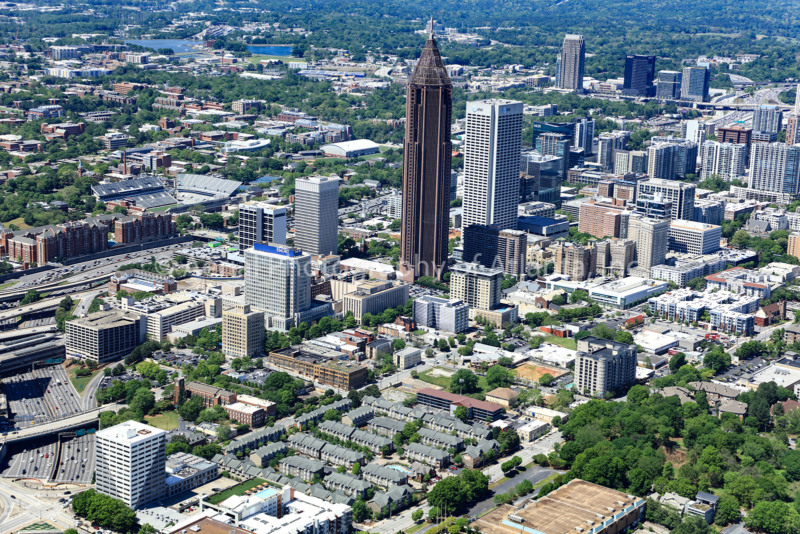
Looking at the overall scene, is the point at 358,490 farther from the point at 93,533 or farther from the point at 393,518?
the point at 93,533

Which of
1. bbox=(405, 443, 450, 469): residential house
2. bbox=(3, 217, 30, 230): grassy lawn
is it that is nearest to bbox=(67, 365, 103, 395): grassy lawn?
bbox=(405, 443, 450, 469): residential house

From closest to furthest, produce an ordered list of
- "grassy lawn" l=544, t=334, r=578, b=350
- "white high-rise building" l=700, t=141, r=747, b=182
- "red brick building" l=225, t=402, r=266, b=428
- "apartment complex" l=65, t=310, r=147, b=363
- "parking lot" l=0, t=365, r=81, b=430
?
"red brick building" l=225, t=402, r=266, b=428, "parking lot" l=0, t=365, r=81, b=430, "apartment complex" l=65, t=310, r=147, b=363, "grassy lawn" l=544, t=334, r=578, b=350, "white high-rise building" l=700, t=141, r=747, b=182

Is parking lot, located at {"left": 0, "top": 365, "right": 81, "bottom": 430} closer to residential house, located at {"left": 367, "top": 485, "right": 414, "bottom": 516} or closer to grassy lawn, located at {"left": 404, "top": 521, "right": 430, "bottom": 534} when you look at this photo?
residential house, located at {"left": 367, "top": 485, "right": 414, "bottom": 516}

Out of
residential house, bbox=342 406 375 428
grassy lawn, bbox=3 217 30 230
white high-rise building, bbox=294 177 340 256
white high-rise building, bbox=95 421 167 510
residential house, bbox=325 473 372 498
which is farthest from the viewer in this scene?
grassy lawn, bbox=3 217 30 230

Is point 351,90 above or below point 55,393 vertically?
above

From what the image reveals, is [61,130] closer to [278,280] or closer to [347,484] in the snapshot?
[278,280]

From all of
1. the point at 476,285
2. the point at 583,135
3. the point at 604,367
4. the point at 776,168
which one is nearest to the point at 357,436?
A: the point at 604,367

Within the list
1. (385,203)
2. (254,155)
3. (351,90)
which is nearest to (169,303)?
(385,203)
